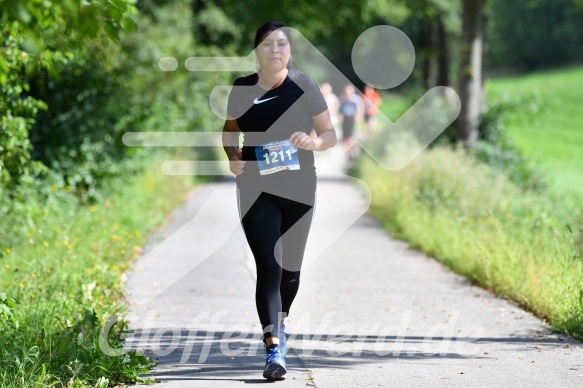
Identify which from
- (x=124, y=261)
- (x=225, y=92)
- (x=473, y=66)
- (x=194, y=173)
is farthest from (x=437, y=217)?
(x=225, y=92)

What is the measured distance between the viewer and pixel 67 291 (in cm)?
774

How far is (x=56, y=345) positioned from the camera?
6156 mm

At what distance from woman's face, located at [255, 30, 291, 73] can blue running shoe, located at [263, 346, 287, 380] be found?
167cm

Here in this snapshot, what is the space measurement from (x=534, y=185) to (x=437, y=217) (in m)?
7.86

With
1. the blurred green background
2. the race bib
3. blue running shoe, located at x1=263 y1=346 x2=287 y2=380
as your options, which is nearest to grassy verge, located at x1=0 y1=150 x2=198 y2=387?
the blurred green background

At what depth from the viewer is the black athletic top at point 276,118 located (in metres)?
6.21

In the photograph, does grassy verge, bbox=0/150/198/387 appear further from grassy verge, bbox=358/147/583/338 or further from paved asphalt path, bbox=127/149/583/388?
grassy verge, bbox=358/147/583/338

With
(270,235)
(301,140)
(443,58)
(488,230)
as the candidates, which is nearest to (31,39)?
(301,140)

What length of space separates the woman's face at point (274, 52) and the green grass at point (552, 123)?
1447cm

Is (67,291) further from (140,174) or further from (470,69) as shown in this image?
(470,69)

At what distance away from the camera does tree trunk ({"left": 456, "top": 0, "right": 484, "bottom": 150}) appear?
699 inches

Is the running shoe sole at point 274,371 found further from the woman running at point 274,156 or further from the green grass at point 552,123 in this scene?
the green grass at point 552,123

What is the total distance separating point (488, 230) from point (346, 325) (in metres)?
3.96

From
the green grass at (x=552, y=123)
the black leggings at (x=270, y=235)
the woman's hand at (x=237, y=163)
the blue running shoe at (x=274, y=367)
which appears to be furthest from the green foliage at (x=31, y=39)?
the green grass at (x=552, y=123)
